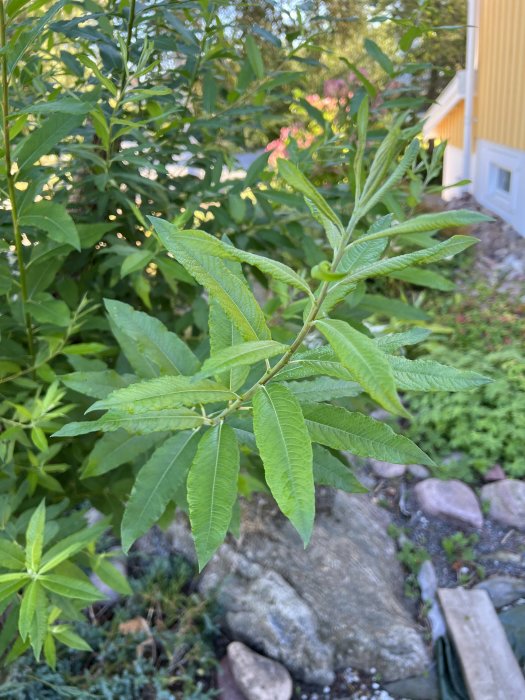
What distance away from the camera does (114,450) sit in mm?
1187

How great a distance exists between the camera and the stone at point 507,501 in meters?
3.88

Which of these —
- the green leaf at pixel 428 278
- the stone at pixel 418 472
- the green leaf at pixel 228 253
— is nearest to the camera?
the green leaf at pixel 228 253

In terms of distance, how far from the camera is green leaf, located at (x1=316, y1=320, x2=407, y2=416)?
0.55m

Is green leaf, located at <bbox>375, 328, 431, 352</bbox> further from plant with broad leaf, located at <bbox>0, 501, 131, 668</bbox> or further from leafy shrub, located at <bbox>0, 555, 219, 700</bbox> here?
leafy shrub, located at <bbox>0, 555, 219, 700</bbox>

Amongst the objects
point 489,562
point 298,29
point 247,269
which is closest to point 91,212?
point 247,269

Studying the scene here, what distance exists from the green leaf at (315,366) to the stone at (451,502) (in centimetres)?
346

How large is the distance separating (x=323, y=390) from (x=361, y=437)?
119mm

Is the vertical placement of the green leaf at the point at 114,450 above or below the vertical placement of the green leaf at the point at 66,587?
above

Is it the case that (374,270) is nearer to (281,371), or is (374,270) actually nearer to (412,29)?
(281,371)

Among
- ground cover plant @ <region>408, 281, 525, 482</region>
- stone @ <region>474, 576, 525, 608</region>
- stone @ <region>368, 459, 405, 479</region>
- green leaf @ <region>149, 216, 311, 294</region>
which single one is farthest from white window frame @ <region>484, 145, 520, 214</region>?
green leaf @ <region>149, 216, 311, 294</region>

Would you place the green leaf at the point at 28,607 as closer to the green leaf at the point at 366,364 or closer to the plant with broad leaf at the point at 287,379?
the plant with broad leaf at the point at 287,379

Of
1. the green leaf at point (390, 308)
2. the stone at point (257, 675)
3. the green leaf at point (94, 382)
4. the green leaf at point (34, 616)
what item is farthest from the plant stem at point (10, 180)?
the stone at point (257, 675)

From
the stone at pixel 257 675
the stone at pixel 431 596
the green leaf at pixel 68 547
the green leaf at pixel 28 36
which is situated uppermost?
the green leaf at pixel 28 36

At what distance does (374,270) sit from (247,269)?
111 centimetres
